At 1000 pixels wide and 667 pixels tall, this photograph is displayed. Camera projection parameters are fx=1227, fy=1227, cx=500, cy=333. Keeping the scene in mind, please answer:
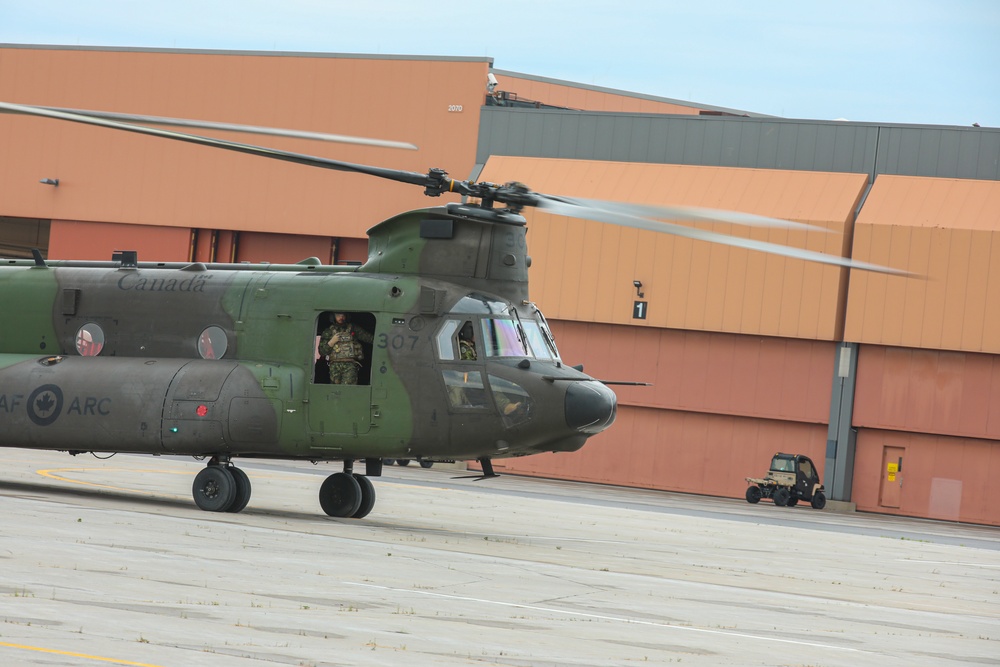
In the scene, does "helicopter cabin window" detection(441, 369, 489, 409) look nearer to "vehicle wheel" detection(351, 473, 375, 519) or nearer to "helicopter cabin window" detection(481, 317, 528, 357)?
"helicopter cabin window" detection(481, 317, 528, 357)

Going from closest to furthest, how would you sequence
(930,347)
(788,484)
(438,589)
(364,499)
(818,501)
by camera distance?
(438,589) → (364,499) → (930,347) → (788,484) → (818,501)

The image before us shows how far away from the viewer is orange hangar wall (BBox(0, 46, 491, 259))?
43562mm

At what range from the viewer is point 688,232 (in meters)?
13.1

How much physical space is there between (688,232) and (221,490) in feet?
26.7

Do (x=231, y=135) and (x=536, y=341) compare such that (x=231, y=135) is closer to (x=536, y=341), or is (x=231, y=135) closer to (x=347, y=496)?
(x=347, y=496)

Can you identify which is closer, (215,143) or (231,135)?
(215,143)

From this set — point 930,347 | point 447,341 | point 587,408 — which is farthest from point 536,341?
point 930,347

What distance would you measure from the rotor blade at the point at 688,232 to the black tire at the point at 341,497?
558cm

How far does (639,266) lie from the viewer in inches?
1601

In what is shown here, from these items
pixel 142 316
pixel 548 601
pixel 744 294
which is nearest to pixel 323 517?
pixel 142 316

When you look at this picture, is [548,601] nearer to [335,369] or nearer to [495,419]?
[495,419]

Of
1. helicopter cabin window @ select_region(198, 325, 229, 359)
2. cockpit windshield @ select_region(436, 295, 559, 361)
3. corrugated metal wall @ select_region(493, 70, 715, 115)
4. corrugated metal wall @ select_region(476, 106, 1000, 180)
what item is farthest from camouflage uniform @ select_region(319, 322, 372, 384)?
corrugated metal wall @ select_region(493, 70, 715, 115)

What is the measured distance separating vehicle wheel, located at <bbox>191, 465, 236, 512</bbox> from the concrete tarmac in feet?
0.73

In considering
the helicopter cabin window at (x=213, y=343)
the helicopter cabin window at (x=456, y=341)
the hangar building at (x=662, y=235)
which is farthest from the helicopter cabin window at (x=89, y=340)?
the hangar building at (x=662, y=235)
